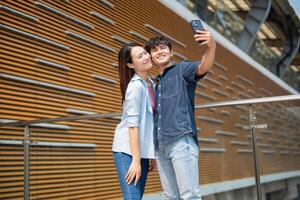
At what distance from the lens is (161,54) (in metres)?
2.46

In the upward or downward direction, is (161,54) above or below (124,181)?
above

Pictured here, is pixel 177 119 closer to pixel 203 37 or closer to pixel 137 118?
pixel 137 118

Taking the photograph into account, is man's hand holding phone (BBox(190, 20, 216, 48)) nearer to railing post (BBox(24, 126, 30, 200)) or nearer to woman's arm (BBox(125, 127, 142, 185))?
woman's arm (BBox(125, 127, 142, 185))

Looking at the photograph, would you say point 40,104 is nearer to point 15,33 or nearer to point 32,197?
point 15,33

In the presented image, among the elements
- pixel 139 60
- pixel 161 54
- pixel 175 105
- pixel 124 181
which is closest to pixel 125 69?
pixel 139 60

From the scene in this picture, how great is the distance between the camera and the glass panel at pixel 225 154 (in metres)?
3.62

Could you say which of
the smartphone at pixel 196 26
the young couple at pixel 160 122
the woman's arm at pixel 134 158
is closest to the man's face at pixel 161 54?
the young couple at pixel 160 122

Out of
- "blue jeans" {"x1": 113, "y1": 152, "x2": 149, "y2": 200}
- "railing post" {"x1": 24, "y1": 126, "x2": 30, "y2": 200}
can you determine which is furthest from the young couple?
"railing post" {"x1": 24, "y1": 126, "x2": 30, "y2": 200}

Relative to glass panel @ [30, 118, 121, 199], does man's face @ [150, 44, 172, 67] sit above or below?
above

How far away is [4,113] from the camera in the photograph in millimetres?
5199

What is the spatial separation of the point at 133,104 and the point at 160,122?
192 mm

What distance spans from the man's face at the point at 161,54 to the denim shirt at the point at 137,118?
0.16 m

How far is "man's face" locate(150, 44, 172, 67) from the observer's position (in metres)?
2.45

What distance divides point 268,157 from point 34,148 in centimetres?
212
